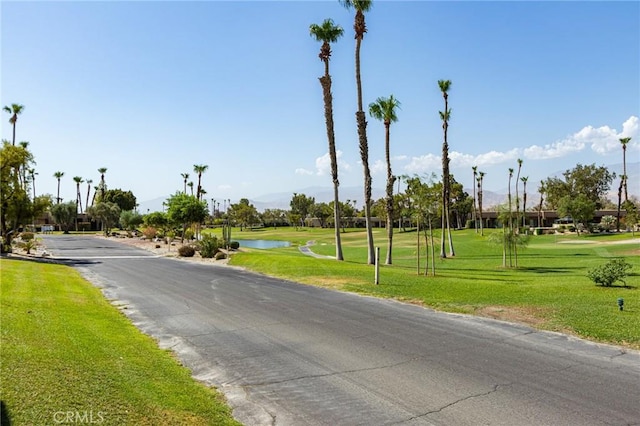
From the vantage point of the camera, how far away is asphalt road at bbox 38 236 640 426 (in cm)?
663

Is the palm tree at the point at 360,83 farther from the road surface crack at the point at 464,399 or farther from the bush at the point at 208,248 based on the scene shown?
the road surface crack at the point at 464,399

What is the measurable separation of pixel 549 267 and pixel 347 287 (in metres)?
19.4

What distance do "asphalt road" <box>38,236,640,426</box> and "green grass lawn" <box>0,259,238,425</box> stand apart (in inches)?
22.8

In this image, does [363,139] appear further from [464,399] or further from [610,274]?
[464,399]

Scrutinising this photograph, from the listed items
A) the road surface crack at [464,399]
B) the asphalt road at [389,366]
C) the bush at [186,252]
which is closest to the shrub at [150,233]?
the bush at [186,252]

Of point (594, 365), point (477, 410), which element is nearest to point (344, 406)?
point (477, 410)

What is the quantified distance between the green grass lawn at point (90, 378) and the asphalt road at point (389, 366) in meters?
0.58

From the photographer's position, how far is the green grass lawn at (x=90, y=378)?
5680 mm

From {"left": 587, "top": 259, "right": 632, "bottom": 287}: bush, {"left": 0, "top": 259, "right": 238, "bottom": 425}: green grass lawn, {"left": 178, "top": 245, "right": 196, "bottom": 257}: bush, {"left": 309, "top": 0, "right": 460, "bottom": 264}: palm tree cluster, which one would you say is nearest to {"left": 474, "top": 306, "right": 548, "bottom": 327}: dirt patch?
{"left": 587, "top": 259, "right": 632, "bottom": 287}: bush

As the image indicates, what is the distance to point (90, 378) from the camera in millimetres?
6883

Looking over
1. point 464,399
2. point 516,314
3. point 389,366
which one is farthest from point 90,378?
point 516,314

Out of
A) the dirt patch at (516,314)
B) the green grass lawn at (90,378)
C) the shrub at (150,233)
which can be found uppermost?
the shrub at (150,233)

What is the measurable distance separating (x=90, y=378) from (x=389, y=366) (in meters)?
5.09

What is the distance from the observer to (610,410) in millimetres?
6590
